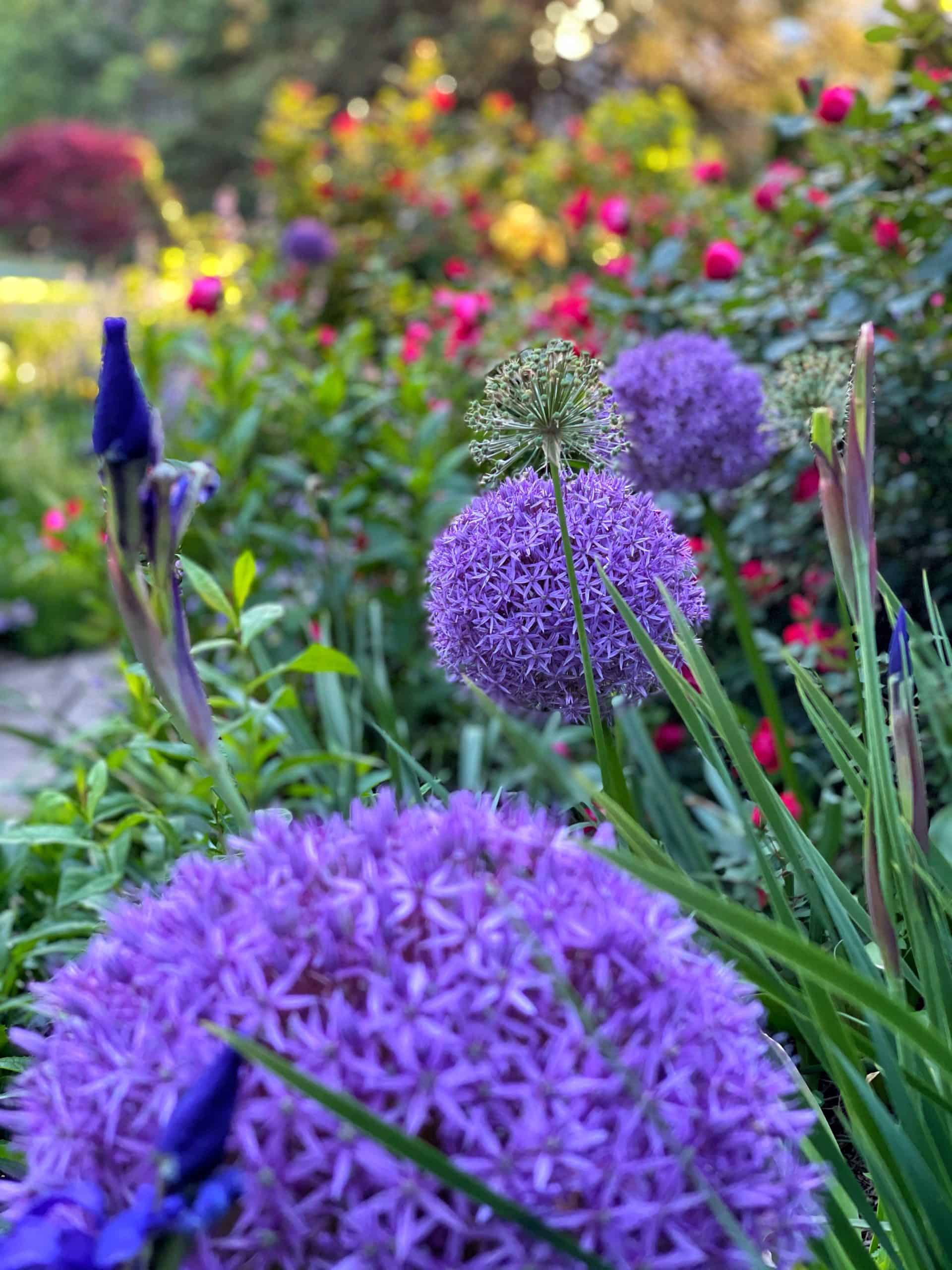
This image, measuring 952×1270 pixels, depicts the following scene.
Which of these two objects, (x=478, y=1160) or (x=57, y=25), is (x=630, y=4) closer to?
(x=57, y=25)

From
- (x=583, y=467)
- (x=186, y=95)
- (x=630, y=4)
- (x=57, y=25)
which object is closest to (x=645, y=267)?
(x=583, y=467)

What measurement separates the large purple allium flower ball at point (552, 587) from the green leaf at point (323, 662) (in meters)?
0.31

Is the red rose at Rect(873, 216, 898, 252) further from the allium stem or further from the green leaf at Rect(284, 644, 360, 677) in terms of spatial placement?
the allium stem

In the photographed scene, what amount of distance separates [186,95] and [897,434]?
69.7ft

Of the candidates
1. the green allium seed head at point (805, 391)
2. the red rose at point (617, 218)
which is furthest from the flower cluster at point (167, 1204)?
the red rose at point (617, 218)

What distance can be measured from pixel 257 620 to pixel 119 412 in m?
0.81

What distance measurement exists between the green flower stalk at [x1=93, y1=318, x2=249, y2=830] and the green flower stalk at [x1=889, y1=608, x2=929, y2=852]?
0.60 metres

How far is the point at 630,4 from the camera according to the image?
16.5 m

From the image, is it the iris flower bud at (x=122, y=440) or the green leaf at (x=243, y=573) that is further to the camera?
the green leaf at (x=243, y=573)

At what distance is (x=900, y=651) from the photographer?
1044 millimetres

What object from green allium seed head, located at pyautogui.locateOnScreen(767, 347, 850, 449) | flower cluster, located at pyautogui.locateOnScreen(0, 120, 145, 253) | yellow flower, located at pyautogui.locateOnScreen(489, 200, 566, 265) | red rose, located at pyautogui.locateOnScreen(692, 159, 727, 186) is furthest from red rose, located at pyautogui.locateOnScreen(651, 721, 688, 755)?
flower cluster, located at pyautogui.locateOnScreen(0, 120, 145, 253)

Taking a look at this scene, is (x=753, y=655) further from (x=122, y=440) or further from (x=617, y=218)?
(x=617, y=218)

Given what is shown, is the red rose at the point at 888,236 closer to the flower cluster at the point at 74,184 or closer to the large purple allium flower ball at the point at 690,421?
the large purple allium flower ball at the point at 690,421

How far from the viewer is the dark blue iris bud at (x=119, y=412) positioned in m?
0.94
